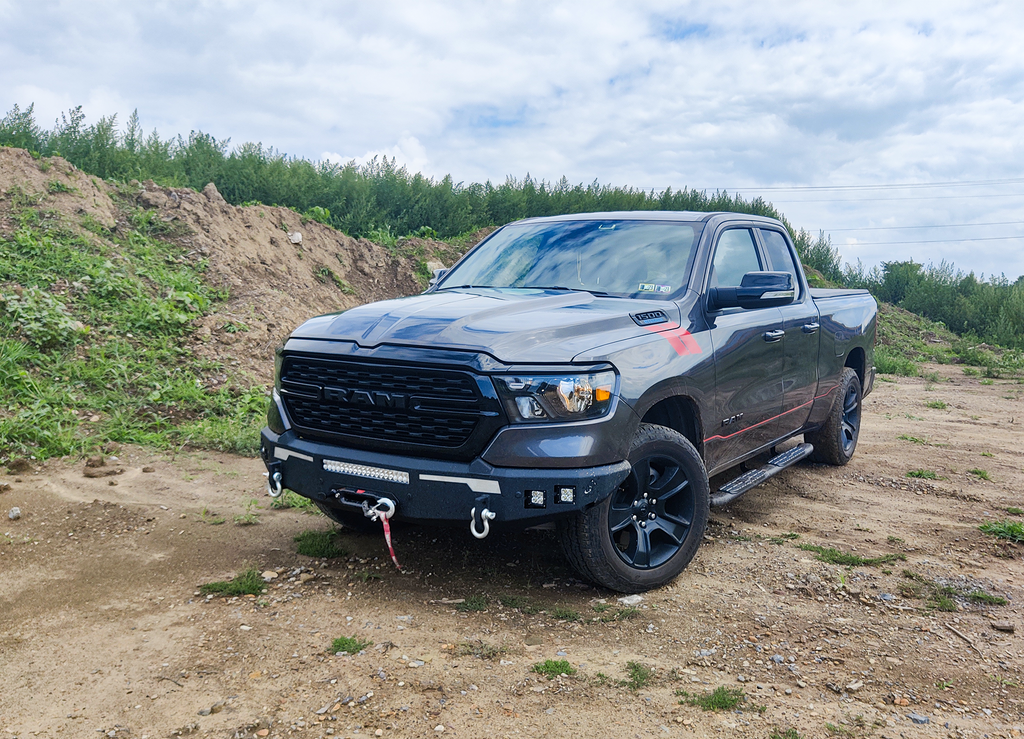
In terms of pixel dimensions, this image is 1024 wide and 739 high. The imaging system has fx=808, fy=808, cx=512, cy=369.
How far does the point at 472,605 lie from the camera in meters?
4.03

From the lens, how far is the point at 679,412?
4527 millimetres

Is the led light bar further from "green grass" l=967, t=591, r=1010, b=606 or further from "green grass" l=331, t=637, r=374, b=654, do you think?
"green grass" l=967, t=591, r=1010, b=606

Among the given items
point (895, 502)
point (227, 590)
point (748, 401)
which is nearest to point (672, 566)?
point (748, 401)

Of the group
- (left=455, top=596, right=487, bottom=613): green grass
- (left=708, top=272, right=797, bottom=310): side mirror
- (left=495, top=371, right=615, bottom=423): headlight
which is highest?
(left=708, top=272, right=797, bottom=310): side mirror

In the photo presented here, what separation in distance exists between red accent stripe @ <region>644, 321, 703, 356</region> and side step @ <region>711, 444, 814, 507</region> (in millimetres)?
906

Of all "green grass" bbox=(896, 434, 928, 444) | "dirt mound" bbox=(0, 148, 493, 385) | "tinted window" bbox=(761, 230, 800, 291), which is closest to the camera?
"tinted window" bbox=(761, 230, 800, 291)

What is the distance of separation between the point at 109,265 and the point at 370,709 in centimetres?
841

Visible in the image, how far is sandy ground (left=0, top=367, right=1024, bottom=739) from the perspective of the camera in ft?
9.98

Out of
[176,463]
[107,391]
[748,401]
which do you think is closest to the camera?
[748,401]

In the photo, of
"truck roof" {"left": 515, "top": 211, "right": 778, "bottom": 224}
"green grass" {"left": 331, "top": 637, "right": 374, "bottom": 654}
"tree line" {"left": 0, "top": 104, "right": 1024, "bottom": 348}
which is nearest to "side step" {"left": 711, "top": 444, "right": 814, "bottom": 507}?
"truck roof" {"left": 515, "top": 211, "right": 778, "bottom": 224}

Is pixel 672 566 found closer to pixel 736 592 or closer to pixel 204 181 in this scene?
pixel 736 592

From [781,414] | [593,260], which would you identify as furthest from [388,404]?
[781,414]

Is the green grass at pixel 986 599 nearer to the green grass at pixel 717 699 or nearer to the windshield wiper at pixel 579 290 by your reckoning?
the green grass at pixel 717 699

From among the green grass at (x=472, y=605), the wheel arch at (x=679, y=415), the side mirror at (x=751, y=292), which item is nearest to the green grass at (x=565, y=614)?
the green grass at (x=472, y=605)
